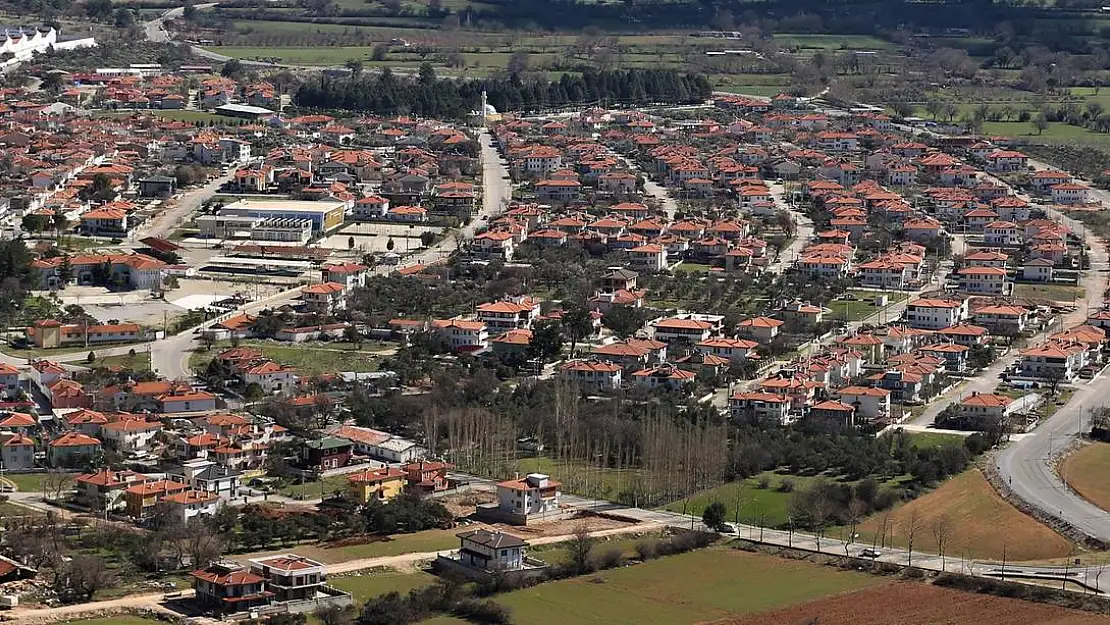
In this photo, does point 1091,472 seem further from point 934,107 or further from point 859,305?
point 934,107

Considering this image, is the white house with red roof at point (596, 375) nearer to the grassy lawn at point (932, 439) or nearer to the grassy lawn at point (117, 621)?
the grassy lawn at point (932, 439)

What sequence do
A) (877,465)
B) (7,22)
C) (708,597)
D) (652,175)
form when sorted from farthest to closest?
1. (7,22)
2. (652,175)
3. (877,465)
4. (708,597)

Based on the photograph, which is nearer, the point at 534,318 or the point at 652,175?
the point at 534,318

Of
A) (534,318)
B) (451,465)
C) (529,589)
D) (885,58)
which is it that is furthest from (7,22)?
(529,589)

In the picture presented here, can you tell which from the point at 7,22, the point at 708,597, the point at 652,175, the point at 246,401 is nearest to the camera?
the point at 708,597

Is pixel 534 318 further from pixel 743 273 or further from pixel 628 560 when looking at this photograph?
pixel 628 560

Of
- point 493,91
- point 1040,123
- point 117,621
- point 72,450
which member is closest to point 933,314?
point 72,450

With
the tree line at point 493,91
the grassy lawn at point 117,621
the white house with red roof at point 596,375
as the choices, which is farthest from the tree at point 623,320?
the tree line at point 493,91
